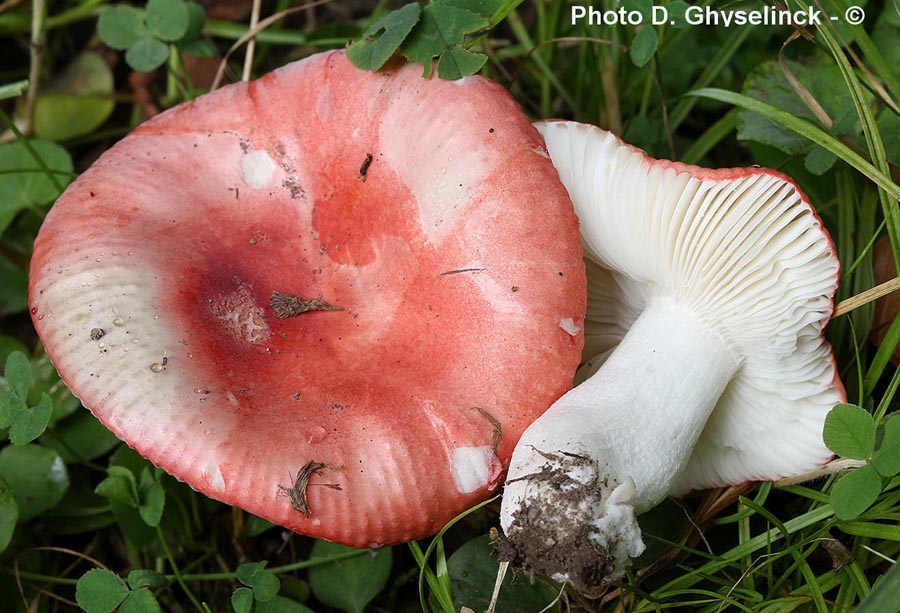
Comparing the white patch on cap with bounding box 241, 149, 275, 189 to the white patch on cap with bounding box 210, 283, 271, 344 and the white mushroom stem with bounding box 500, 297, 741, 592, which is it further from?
the white mushroom stem with bounding box 500, 297, 741, 592

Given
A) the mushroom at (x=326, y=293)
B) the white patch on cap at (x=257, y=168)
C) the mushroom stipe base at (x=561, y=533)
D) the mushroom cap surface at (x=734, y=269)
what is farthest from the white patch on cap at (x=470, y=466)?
the white patch on cap at (x=257, y=168)

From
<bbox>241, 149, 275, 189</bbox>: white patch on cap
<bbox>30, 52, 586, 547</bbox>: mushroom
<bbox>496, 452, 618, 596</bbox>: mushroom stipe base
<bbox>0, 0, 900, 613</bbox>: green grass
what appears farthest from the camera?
<bbox>241, 149, 275, 189</bbox>: white patch on cap

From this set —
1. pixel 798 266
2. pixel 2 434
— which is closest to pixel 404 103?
pixel 798 266

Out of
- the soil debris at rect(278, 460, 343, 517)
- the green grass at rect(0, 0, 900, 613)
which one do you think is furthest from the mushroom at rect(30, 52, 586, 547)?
the green grass at rect(0, 0, 900, 613)

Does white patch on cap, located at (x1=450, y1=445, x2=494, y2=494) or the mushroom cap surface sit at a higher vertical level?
the mushroom cap surface

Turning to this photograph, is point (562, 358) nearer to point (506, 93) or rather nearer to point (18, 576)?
point (506, 93)
